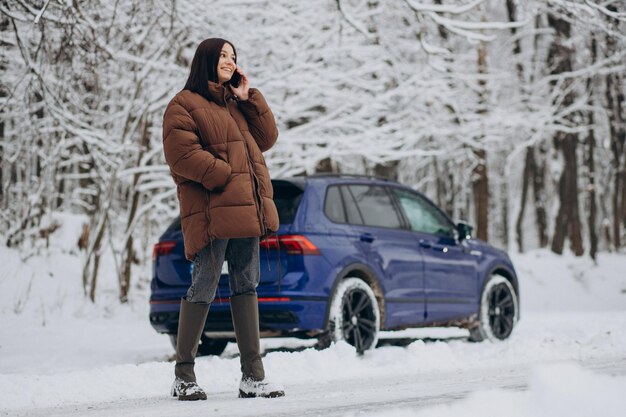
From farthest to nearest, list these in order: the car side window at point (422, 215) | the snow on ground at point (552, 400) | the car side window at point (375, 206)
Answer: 1. the car side window at point (422, 215)
2. the car side window at point (375, 206)
3. the snow on ground at point (552, 400)

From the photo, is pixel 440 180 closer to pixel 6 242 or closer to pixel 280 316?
pixel 6 242

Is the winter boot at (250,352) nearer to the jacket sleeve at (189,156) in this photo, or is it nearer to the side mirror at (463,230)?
the jacket sleeve at (189,156)

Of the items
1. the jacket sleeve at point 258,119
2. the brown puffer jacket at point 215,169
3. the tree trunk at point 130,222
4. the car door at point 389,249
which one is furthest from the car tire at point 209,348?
the tree trunk at point 130,222

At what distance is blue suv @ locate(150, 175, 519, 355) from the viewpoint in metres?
7.54

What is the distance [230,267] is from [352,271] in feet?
9.25

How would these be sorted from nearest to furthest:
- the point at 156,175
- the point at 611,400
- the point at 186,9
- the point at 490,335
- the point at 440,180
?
1. the point at 611,400
2. the point at 490,335
3. the point at 186,9
4. the point at 156,175
5. the point at 440,180

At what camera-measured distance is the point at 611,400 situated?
4.20m

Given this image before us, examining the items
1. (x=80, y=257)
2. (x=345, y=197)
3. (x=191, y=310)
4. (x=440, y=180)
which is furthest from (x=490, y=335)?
(x=440, y=180)

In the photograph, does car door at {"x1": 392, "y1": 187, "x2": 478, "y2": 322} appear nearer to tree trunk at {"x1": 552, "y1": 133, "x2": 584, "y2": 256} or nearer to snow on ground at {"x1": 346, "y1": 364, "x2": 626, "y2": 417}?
snow on ground at {"x1": 346, "y1": 364, "x2": 626, "y2": 417}

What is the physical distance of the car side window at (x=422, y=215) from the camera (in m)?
9.26

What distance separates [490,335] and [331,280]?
113 inches

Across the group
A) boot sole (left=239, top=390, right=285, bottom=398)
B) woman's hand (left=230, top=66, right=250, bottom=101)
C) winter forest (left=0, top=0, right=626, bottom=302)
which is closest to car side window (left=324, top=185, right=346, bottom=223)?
winter forest (left=0, top=0, right=626, bottom=302)

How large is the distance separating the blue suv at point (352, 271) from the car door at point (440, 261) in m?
0.01

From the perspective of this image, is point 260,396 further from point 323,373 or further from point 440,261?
point 440,261
